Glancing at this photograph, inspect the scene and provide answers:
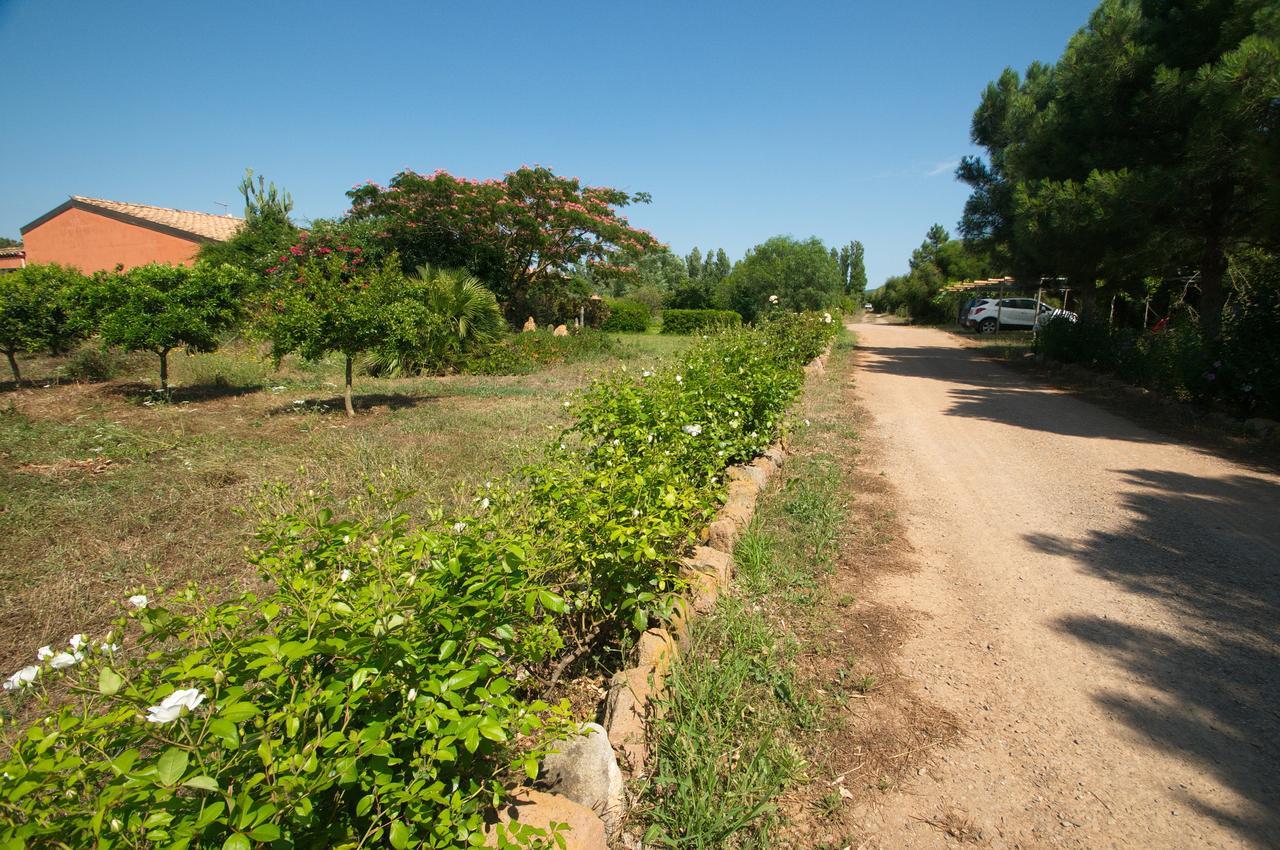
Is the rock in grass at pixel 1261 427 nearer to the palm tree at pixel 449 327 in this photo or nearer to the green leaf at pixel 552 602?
the green leaf at pixel 552 602

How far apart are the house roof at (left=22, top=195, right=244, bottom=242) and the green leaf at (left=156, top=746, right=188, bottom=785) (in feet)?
83.7

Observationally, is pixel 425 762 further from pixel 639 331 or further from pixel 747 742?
pixel 639 331

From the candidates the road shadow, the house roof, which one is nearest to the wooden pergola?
the road shadow

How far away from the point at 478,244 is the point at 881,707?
17.6 m

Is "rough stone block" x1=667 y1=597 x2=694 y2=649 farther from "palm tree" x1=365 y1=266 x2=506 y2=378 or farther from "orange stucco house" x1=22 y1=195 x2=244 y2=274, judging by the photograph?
"orange stucco house" x1=22 y1=195 x2=244 y2=274

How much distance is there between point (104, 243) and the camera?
23516 mm

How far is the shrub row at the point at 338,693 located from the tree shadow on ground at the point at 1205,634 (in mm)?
2092

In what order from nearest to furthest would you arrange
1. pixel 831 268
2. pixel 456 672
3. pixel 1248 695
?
pixel 456 672
pixel 1248 695
pixel 831 268

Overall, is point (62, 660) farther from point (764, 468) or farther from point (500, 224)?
point (500, 224)

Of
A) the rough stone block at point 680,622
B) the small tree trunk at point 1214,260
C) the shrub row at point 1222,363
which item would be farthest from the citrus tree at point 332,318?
the small tree trunk at point 1214,260

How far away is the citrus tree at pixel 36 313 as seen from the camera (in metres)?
9.52

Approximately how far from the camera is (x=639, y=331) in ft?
102

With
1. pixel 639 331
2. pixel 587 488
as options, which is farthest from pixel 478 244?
pixel 587 488

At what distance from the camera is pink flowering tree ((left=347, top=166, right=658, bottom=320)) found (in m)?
17.1
